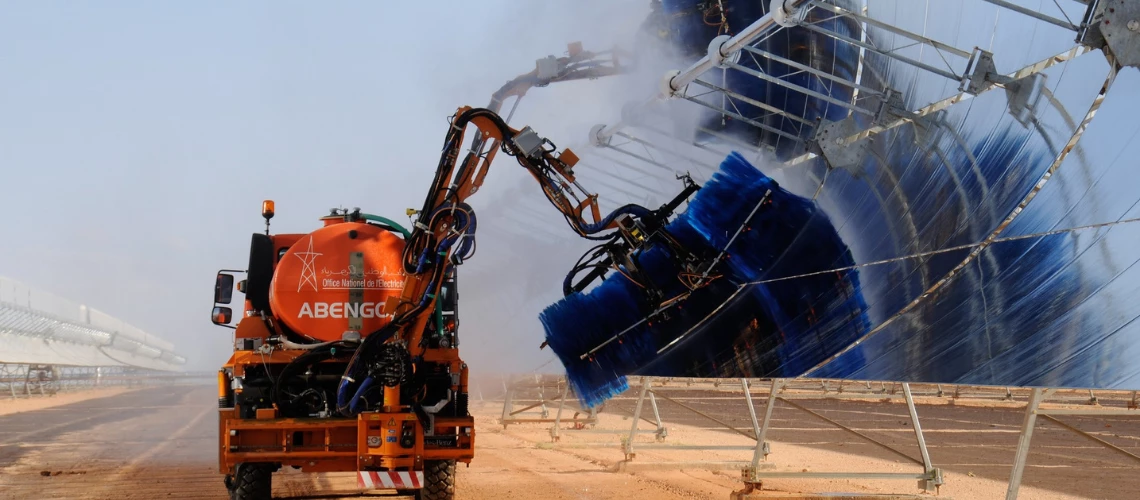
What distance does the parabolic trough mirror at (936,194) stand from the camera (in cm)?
687

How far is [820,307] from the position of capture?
1034 cm

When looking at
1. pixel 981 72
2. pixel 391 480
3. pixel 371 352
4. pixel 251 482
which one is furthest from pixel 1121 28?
pixel 251 482

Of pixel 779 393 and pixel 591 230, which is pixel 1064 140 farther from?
pixel 779 393

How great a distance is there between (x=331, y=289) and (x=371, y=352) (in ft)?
3.05

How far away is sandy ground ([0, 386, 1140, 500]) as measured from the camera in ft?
45.2

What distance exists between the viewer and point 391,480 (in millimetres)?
9938

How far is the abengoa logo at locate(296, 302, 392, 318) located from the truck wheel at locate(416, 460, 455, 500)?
1636 millimetres

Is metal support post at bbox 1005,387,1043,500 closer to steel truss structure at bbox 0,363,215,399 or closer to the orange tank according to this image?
the orange tank

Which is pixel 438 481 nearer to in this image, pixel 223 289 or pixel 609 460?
pixel 223 289

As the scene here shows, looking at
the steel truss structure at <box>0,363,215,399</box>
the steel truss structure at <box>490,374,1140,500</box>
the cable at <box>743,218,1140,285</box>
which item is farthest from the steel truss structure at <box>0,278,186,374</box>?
the cable at <box>743,218,1140,285</box>

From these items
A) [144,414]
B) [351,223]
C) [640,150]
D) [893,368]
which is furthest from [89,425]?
[893,368]

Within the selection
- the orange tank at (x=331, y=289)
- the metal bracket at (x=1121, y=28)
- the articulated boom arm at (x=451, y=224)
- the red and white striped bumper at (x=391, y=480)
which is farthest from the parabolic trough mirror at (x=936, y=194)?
the red and white striped bumper at (x=391, y=480)

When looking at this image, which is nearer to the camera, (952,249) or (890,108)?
(952,249)

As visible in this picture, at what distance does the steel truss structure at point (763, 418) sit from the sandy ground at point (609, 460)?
339 mm
